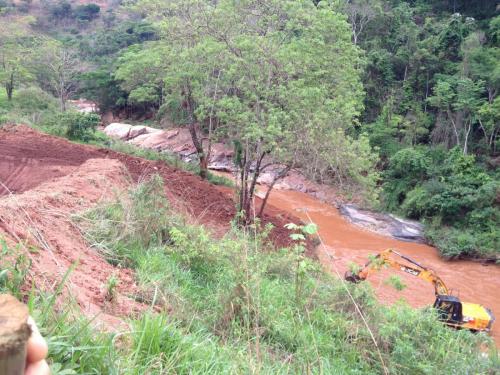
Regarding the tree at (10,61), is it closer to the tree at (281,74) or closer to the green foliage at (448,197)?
the tree at (281,74)

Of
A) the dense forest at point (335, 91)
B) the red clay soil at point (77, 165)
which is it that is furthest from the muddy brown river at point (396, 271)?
the red clay soil at point (77, 165)

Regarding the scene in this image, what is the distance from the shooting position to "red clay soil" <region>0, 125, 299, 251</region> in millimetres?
10609

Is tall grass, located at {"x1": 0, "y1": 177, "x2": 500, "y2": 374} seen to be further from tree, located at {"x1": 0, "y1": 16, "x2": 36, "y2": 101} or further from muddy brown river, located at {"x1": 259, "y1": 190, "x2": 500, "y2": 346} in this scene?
tree, located at {"x1": 0, "y1": 16, "x2": 36, "y2": 101}

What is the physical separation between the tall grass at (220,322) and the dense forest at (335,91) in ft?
16.2

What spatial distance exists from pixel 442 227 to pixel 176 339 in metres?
18.0

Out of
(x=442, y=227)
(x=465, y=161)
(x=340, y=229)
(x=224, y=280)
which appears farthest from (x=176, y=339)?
(x=465, y=161)

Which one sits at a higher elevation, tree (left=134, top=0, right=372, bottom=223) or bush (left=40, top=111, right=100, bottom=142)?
tree (left=134, top=0, right=372, bottom=223)

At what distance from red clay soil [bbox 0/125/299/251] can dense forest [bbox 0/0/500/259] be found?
1.20 metres

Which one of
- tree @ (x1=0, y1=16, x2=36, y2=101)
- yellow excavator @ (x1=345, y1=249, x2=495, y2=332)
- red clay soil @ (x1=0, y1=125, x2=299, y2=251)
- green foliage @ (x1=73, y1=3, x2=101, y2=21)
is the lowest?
yellow excavator @ (x1=345, y1=249, x2=495, y2=332)

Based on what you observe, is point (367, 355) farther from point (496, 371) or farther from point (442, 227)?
point (442, 227)

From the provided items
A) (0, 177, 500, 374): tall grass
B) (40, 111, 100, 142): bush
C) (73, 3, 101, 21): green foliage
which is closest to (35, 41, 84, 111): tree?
(40, 111, 100, 142): bush

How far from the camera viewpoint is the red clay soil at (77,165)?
10609 millimetres

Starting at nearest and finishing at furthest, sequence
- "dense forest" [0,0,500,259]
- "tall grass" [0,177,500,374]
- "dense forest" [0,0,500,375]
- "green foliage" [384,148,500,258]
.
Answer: "tall grass" [0,177,500,374] < "dense forest" [0,0,500,375] < "dense forest" [0,0,500,259] < "green foliage" [384,148,500,258]

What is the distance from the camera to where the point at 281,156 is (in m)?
11.3
